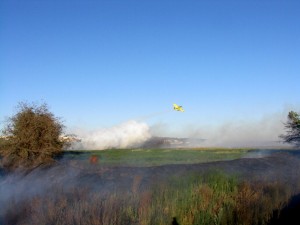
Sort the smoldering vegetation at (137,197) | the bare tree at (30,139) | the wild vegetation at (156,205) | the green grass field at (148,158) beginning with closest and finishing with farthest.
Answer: the wild vegetation at (156,205) < the smoldering vegetation at (137,197) < the bare tree at (30,139) < the green grass field at (148,158)

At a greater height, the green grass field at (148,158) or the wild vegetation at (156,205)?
the green grass field at (148,158)

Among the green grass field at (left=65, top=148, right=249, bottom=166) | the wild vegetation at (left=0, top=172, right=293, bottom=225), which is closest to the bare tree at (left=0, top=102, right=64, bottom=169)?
the green grass field at (left=65, top=148, right=249, bottom=166)

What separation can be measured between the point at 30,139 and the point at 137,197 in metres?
16.6

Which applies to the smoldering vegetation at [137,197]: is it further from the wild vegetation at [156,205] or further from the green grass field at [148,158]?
the green grass field at [148,158]

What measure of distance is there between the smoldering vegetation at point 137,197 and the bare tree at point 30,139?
8.12 meters

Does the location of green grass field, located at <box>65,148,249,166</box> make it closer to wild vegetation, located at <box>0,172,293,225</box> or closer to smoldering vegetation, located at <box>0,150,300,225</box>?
smoldering vegetation, located at <box>0,150,300,225</box>

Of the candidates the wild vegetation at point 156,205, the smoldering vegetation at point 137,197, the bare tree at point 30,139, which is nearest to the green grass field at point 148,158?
the bare tree at point 30,139

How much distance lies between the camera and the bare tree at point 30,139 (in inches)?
1104

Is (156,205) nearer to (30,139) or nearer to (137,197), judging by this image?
(137,197)

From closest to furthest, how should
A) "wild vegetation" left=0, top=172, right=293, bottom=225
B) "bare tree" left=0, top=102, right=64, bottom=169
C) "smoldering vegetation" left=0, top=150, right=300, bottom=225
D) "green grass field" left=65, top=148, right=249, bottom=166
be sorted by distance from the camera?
"wild vegetation" left=0, top=172, right=293, bottom=225, "smoldering vegetation" left=0, top=150, right=300, bottom=225, "bare tree" left=0, top=102, right=64, bottom=169, "green grass field" left=65, top=148, right=249, bottom=166

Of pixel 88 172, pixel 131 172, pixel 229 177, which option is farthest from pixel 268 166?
pixel 88 172

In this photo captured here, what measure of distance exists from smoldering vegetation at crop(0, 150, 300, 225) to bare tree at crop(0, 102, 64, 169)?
8121 mm

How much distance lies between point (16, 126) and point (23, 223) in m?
16.9

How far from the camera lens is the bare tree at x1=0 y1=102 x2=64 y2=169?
2803 cm
